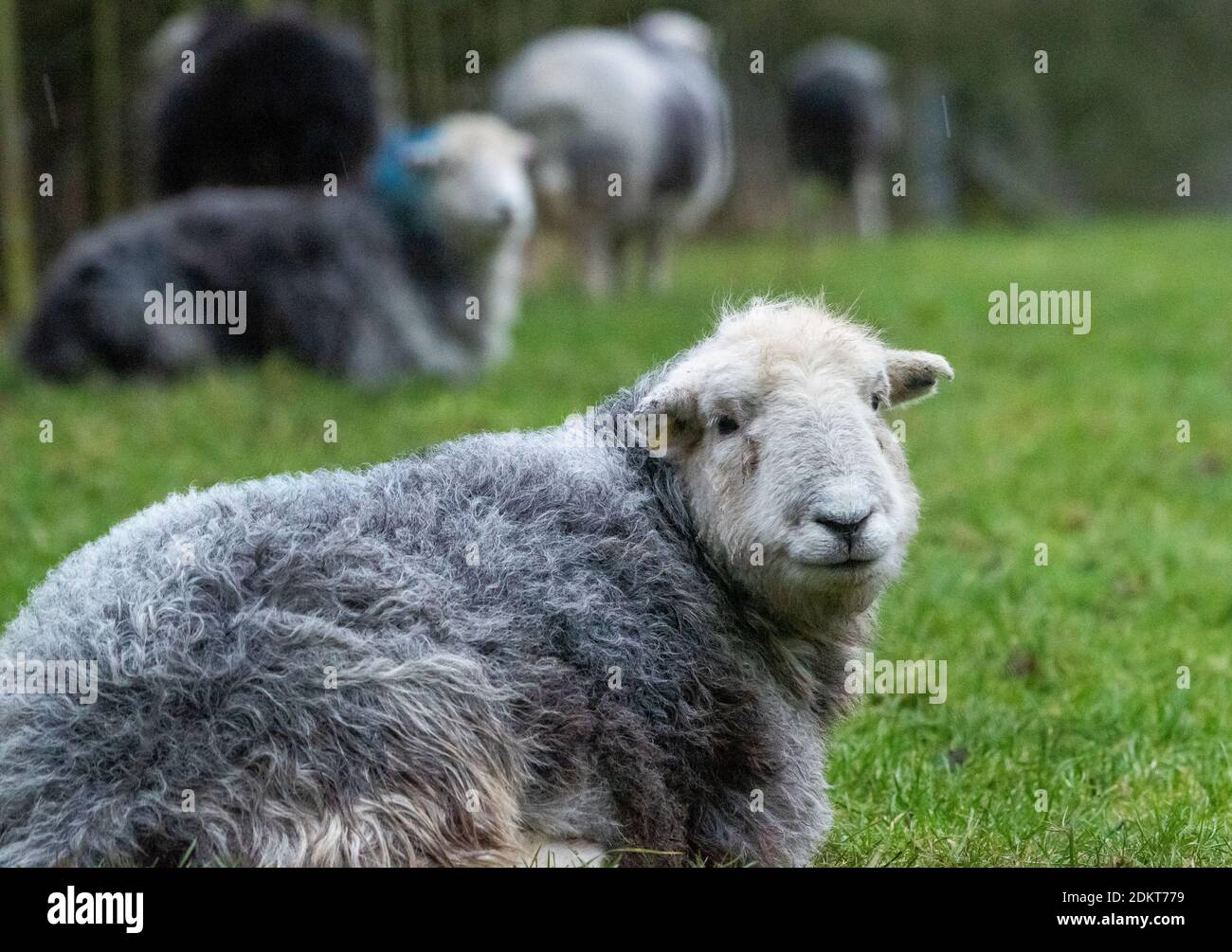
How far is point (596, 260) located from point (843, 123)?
8398 mm

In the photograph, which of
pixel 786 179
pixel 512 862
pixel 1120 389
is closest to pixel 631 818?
pixel 512 862

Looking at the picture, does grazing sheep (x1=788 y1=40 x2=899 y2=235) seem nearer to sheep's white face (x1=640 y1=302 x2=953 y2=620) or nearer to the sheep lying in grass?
sheep's white face (x1=640 y1=302 x2=953 y2=620)

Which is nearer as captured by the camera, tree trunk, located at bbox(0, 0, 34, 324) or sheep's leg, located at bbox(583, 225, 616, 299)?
tree trunk, located at bbox(0, 0, 34, 324)

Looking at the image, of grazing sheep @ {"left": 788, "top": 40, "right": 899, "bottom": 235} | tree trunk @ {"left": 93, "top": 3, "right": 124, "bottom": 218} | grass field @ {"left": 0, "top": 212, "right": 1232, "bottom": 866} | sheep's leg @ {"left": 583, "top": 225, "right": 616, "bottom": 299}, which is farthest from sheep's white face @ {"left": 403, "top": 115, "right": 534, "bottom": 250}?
grazing sheep @ {"left": 788, "top": 40, "right": 899, "bottom": 235}

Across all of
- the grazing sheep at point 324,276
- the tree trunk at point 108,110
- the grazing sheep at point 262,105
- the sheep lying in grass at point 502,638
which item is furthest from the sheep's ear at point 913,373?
the tree trunk at point 108,110

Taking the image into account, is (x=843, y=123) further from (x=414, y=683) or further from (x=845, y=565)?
(x=414, y=683)

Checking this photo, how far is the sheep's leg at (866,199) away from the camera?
2183cm

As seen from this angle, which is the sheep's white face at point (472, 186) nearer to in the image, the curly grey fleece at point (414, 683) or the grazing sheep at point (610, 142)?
the grazing sheep at point (610, 142)

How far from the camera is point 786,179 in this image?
23688mm

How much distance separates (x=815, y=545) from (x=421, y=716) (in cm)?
91

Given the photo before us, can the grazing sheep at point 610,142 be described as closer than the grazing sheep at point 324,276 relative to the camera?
No

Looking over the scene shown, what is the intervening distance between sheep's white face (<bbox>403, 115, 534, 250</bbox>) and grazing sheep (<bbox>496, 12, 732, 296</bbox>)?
113 inches

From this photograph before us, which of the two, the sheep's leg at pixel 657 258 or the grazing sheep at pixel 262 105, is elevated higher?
the grazing sheep at pixel 262 105

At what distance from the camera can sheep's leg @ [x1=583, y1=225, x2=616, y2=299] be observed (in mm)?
14242
